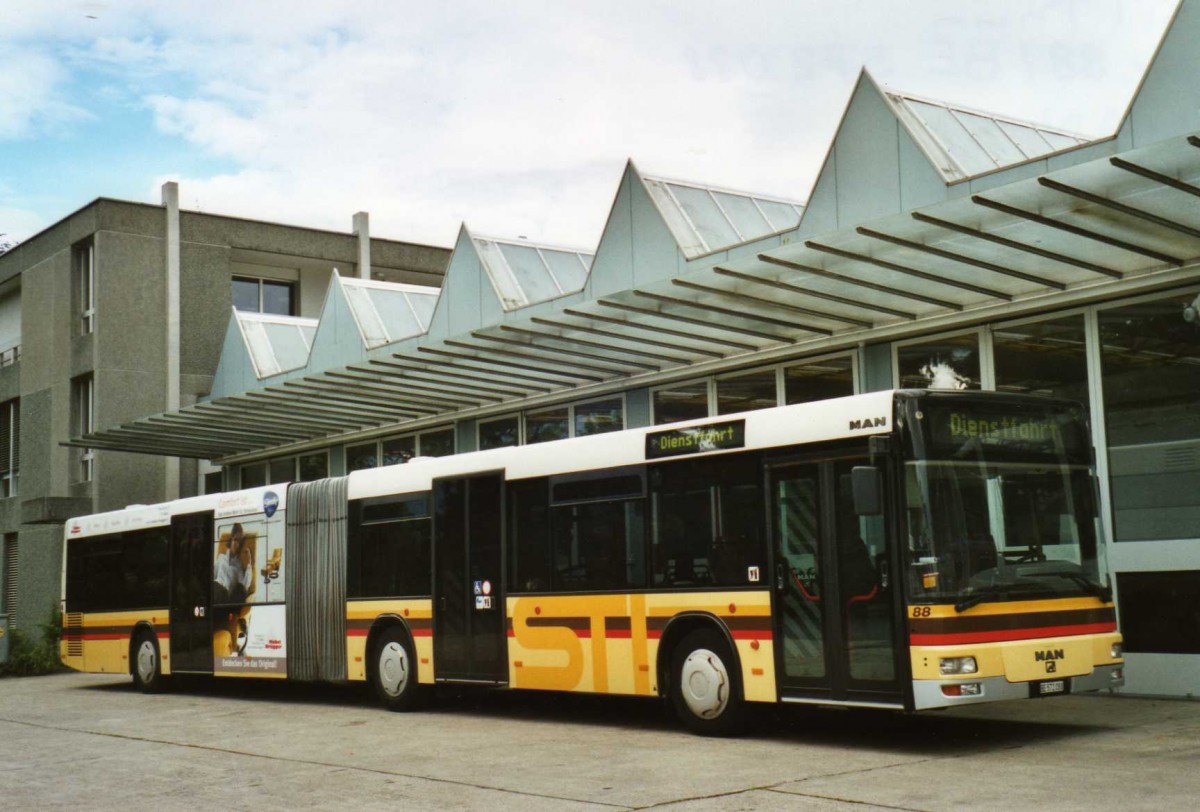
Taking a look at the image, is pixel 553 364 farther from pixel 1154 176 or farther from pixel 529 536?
pixel 1154 176

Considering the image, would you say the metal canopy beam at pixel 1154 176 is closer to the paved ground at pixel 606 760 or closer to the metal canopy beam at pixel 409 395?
the paved ground at pixel 606 760

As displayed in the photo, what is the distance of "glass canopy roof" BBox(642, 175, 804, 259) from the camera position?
18.6 m

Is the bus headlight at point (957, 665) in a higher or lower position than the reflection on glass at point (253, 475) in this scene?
lower

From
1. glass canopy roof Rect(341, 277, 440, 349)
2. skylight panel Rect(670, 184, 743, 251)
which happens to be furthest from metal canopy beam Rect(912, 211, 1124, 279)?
glass canopy roof Rect(341, 277, 440, 349)

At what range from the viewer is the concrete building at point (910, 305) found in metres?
12.5

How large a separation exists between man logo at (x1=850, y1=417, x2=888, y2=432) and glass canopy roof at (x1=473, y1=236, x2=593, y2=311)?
11.8 meters

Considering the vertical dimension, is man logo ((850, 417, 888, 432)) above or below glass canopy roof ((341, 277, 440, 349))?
below

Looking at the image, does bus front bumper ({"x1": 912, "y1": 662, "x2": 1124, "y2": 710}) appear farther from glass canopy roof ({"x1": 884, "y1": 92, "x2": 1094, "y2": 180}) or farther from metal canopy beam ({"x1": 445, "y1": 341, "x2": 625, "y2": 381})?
metal canopy beam ({"x1": 445, "y1": 341, "x2": 625, "y2": 381})

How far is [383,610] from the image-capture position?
51.9ft

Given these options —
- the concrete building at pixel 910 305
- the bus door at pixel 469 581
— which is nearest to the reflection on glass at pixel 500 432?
the concrete building at pixel 910 305

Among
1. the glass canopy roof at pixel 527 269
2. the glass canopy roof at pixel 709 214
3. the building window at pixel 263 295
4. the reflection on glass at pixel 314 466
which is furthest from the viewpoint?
the building window at pixel 263 295

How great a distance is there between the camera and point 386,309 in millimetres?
26781

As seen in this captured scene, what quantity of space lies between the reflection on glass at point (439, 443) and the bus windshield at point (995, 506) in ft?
48.6

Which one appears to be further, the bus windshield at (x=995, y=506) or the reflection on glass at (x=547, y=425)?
the reflection on glass at (x=547, y=425)
